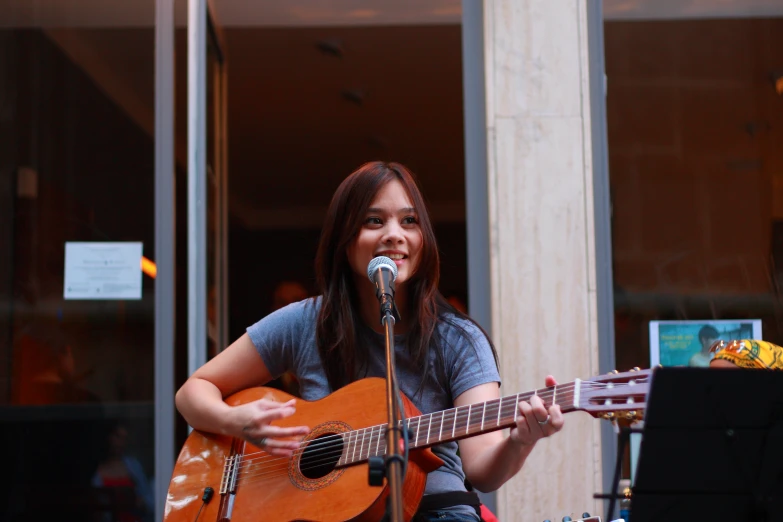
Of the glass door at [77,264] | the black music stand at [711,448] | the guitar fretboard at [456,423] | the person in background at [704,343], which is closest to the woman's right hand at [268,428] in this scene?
the guitar fretboard at [456,423]

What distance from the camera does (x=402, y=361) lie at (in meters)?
2.92

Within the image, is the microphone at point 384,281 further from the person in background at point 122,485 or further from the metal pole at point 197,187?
the person in background at point 122,485

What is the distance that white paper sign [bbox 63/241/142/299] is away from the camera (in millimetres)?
4602

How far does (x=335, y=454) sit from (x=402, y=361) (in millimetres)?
369

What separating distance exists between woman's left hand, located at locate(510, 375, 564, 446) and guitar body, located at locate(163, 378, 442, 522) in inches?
12.1

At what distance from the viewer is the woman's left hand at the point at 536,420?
2.31 metres

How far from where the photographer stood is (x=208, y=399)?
118 inches

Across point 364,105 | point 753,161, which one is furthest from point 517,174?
point 364,105

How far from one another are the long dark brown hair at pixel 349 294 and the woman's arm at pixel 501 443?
0.60ft

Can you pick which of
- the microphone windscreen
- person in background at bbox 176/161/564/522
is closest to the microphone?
the microphone windscreen

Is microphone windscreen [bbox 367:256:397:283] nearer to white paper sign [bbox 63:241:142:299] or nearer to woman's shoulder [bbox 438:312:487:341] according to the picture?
woman's shoulder [bbox 438:312:487:341]

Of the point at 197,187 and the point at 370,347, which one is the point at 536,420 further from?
the point at 197,187

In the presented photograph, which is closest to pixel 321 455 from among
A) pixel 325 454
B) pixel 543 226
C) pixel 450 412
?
pixel 325 454

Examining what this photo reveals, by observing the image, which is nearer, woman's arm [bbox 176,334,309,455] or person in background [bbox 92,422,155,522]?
woman's arm [bbox 176,334,309,455]
